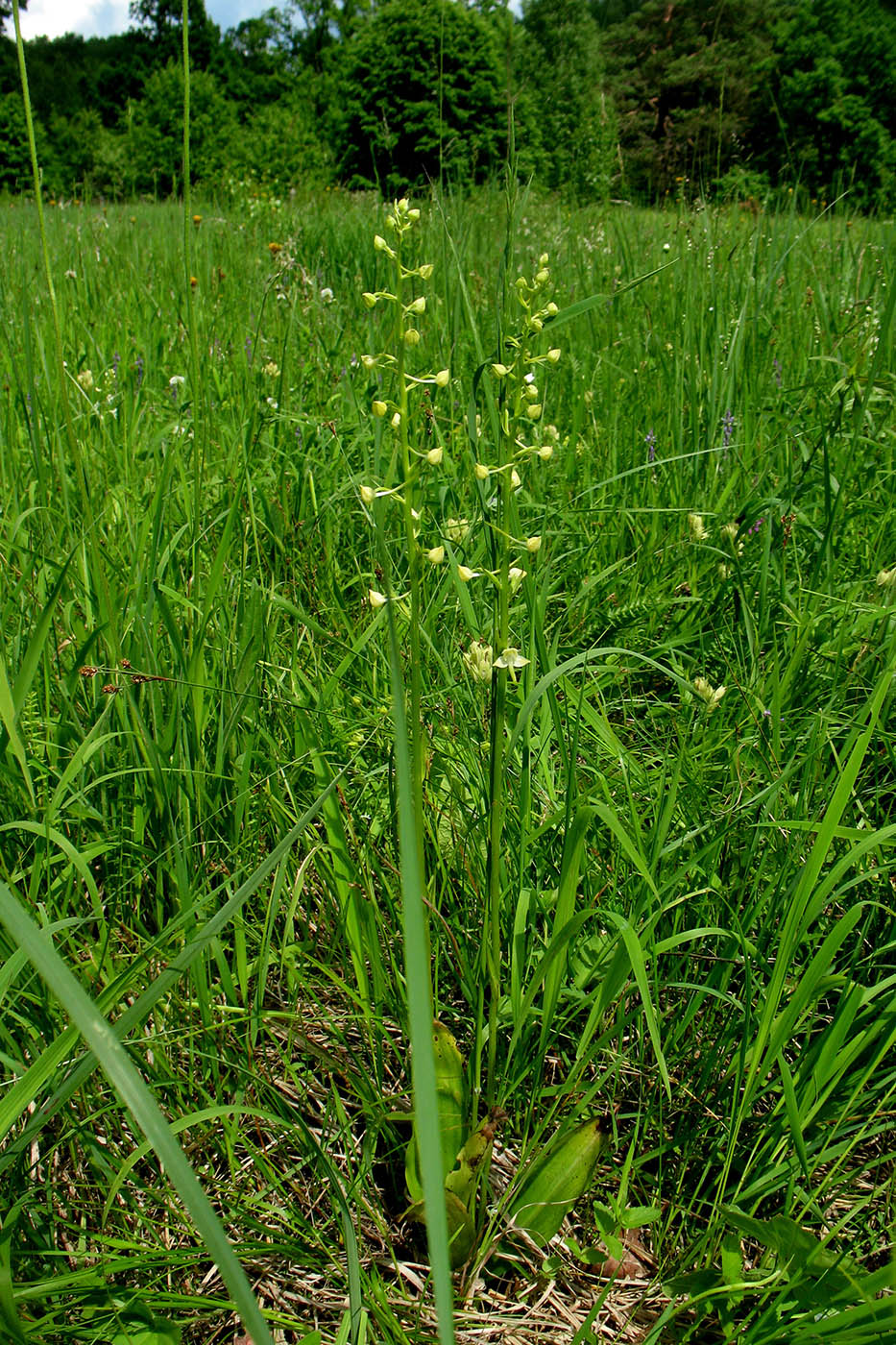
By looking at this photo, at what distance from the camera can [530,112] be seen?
12.2 feet

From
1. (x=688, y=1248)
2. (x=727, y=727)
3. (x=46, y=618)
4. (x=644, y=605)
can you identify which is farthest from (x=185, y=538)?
(x=688, y=1248)

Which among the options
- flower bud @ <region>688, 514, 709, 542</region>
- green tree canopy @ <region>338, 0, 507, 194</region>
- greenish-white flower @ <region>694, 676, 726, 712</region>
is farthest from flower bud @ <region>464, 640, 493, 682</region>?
Answer: green tree canopy @ <region>338, 0, 507, 194</region>

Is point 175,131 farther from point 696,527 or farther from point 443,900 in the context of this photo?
point 443,900

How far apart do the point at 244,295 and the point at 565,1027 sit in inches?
133

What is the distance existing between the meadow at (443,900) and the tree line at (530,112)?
2.63 ft

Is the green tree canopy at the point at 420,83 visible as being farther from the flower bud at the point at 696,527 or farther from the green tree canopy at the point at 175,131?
the flower bud at the point at 696,527

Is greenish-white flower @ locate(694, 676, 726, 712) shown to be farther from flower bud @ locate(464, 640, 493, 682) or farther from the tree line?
A: the tree line

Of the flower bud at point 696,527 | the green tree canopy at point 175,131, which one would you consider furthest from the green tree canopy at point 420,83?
the flower bud at point 696,527

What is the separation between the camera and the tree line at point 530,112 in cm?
359

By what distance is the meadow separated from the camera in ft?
2.84

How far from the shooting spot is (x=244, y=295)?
12.0 ft

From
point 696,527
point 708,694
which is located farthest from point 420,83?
point 708,694

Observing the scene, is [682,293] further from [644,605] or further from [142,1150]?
[142,1150]

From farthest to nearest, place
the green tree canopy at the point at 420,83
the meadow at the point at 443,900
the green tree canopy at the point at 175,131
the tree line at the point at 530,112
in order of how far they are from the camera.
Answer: the green tree canopy at the point at 420,83 < the green tree canopy at the point at 175,131 < the tree line at the point at 530,112 < the meadow at the point at 443,900
